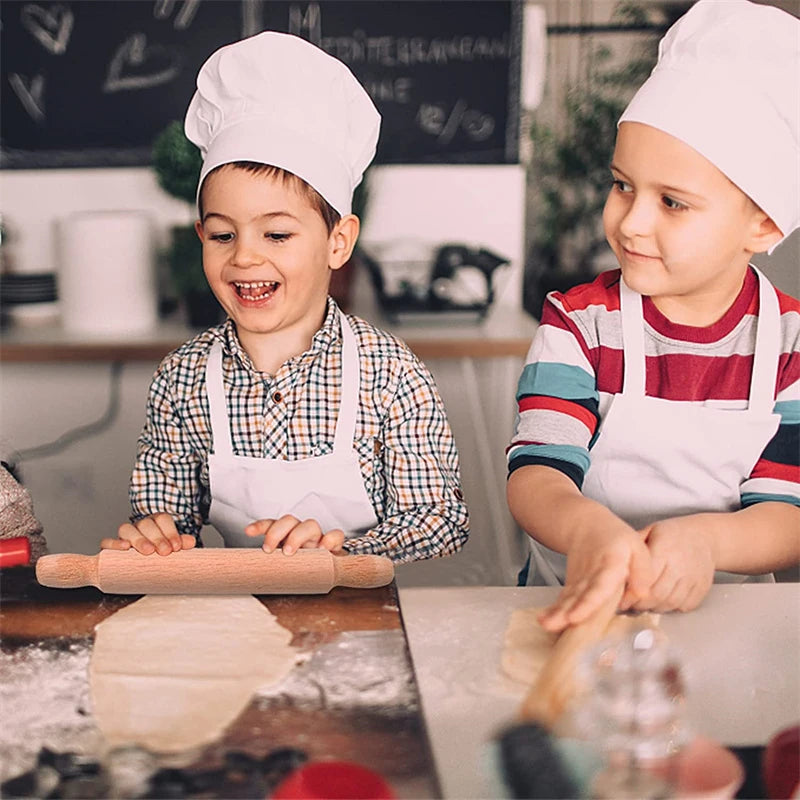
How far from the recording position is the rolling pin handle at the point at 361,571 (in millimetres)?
790

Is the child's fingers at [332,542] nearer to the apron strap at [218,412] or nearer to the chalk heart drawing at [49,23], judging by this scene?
the apron strap at [218,412]

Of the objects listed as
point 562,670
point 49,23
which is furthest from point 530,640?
point 49,23

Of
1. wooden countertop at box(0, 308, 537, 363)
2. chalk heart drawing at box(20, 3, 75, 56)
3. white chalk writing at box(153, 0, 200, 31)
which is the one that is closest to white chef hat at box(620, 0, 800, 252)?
wooden countertop at box(0, 308, 537, 363)

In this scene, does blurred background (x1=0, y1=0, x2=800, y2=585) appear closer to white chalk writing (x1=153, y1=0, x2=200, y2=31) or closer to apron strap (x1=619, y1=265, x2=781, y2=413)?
white chalk writing (x1=153, y1=0, x2=200, y2=31)

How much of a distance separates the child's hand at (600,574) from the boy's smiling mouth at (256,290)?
48 centimetres

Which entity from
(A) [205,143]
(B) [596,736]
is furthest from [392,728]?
(A) [205,143]

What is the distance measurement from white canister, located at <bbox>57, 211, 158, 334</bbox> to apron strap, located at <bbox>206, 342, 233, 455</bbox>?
0.93 m

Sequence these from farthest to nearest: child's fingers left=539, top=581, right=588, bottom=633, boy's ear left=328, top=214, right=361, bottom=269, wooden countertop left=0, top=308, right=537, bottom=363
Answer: wooden countertop left=0, top=308, right=537, bottom=363
boy's ear left=328, top=214, right=361, bottom=269
child's fingers left=539, top=581, right=588, bottom=633

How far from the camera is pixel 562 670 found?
2.07 feet

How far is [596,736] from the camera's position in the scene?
51 centimetres

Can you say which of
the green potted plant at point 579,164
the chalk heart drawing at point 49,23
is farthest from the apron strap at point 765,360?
the green potted plant at point 579,164

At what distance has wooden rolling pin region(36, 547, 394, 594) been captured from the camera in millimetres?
780

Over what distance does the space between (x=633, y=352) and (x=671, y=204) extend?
193 millimetres

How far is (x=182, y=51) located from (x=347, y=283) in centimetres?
66
